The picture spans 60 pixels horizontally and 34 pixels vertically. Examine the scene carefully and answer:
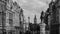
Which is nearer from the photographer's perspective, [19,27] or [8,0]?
[8,0]

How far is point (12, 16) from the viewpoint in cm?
2536

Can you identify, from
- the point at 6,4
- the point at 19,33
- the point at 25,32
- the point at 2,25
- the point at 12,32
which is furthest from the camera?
the point at 25,32

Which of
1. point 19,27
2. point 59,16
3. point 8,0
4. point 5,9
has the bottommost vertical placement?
point 19,27

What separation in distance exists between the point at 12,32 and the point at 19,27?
17.4 feet

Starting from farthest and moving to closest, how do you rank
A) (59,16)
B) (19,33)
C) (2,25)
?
(19,33) < (2,25) < (59,16)

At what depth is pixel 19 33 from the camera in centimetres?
2966

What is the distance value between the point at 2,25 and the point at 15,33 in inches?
268

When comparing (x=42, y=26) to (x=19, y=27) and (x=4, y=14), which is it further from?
(x=19, y=27)

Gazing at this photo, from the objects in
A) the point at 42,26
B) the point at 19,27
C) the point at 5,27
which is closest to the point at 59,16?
the point at 42,26

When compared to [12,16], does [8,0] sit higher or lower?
higher

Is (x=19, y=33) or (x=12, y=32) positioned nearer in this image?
(x=12, y=32)

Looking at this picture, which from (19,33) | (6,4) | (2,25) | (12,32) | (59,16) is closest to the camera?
(59,16)

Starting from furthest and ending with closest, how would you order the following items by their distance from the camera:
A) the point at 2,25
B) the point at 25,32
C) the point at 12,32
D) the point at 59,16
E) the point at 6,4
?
the point at 25,32 < the point at 12,32 < the point at 6,4 < the point at 2,25 < the point at 59,16

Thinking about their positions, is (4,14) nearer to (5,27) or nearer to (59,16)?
(5,27)
